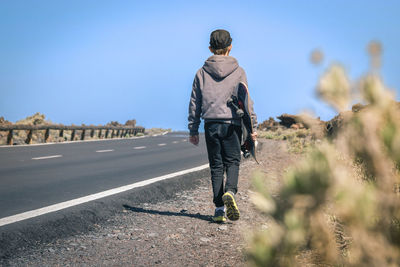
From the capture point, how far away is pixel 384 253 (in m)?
0.98

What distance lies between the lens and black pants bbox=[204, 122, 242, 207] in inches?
172

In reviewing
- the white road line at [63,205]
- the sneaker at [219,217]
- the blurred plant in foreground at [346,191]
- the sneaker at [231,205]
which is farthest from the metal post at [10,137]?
the blurred plant in foreground at [346,191]

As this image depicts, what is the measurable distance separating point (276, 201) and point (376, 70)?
1.39 ft

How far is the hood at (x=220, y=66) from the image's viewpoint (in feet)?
14.4

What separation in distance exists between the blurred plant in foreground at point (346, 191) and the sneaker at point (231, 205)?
Result: 2.98 meters

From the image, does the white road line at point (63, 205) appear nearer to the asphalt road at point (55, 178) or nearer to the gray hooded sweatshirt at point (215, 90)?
the asphalt road at point (55, 178)

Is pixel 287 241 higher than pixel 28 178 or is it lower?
higher

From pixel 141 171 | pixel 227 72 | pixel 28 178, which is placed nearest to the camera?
pixel 227 72

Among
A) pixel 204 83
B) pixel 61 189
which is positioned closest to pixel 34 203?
pixel 61 189

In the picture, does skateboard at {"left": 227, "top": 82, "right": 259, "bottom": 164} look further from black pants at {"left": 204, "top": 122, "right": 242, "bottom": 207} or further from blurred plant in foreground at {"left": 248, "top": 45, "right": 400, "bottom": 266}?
blurred plant in foreground at {"left": 248, "top": 45, "right": 400, "bottom": 266}

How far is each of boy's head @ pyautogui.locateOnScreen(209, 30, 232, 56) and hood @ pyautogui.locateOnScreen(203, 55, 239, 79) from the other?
0.35 feet

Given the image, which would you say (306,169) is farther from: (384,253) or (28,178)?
(28,178)

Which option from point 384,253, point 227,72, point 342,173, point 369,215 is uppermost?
point 227,72

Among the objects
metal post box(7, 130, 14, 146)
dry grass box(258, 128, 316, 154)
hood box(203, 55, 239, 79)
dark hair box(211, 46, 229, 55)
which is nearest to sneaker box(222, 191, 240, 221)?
hood box(203, 55, 239, 79)
